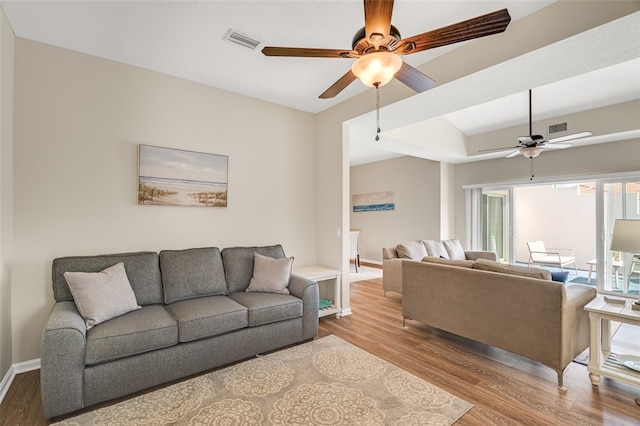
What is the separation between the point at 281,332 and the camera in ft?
9.07

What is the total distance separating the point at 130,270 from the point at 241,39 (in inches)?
89.6

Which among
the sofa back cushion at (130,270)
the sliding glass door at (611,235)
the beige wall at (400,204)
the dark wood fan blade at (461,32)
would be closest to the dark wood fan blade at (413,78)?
the dark wood fan blade at (461,32)

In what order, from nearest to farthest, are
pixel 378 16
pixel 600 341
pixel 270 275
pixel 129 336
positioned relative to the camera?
1. pixel 378 16
2. pixel 129 336
3. pixel 600 341
4. pixel 270 275

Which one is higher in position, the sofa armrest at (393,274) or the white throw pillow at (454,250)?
the white throw pillow at (454,250)

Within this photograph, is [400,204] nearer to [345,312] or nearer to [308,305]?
[345,312]

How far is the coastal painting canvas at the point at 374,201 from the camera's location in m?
7.38

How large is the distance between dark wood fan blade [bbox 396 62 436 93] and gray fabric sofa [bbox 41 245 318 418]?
2.07 meters

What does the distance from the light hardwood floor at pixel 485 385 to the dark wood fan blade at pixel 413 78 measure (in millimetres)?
2301

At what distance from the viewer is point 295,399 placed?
204 centimetres

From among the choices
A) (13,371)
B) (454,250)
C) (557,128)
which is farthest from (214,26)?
(557,128)

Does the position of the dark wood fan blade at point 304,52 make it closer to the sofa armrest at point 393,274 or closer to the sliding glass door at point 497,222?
the sofa armrest at point 393,274

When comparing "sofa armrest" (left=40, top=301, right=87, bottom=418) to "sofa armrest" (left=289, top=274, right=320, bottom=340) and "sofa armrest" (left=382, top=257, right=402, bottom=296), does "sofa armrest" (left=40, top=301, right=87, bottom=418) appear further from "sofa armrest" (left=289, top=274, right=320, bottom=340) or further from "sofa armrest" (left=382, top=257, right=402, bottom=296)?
"sofa armrest" (left=382, top=257, right=402, bottom=296)

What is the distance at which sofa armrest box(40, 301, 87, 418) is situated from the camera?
5.83 feet

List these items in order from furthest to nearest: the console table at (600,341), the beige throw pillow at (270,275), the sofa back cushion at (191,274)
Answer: the beige throw pillow at (270,275) → the sofa back cushion at (191,274) → the console table at (600,341)
